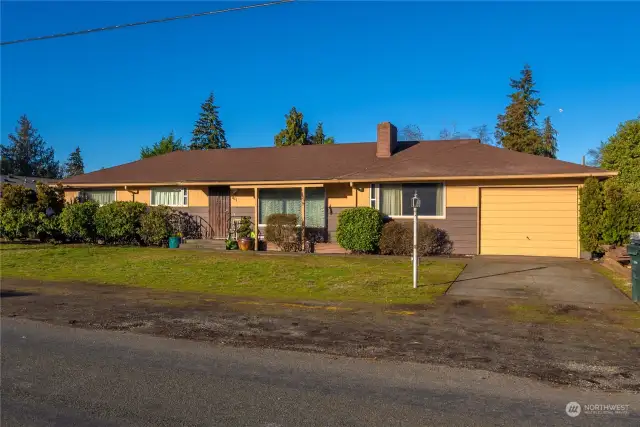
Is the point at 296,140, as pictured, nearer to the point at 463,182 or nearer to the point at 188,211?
the point at 188,211

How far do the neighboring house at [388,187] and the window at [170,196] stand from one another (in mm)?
42

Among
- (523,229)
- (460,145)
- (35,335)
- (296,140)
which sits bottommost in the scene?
(35,335)

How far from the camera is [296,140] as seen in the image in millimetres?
42875

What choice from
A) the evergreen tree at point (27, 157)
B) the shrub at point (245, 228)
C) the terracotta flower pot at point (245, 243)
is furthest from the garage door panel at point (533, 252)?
the evergreen tree at point (27, 157)

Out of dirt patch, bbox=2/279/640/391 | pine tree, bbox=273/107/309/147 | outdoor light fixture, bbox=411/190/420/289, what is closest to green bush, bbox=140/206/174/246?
dirt patch, bbox=2/279/640/391

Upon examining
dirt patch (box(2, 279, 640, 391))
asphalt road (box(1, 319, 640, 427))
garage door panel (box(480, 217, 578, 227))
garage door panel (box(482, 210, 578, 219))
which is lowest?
Answer: asphalt road (box(1, 319, 640, 427))

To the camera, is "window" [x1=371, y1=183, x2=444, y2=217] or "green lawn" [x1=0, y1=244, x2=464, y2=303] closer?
"green lawn" [x1=0, y1=244, x2=464, y2=303]

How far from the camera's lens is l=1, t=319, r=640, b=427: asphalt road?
4223mm

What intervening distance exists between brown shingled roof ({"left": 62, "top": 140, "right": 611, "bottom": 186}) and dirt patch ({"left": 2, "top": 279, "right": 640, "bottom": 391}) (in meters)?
8.08

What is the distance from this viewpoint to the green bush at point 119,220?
19.9 metres

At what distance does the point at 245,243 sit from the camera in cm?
1836

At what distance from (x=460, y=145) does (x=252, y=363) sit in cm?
1611

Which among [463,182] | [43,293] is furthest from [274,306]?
[463,182]

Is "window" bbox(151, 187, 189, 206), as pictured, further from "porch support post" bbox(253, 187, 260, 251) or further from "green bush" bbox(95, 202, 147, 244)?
"porch support post" bbox(253, 187, 260, 251)
